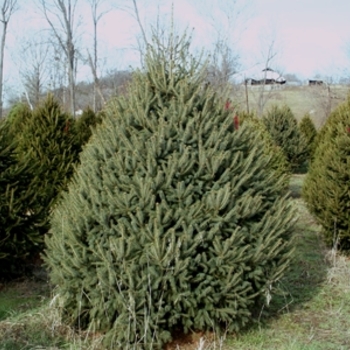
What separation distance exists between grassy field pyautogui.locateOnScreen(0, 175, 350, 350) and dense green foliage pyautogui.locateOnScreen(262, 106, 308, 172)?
880 cm

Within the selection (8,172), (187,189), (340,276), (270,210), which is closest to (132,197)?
(187,189)

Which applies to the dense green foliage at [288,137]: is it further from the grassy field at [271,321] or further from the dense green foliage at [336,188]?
the grassy field at [271,321]

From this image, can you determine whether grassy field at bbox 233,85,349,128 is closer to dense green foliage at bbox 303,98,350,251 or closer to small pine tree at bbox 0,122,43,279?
dense green foliage at bbox 303,98,350,251

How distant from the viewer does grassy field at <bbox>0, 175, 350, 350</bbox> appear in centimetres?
322

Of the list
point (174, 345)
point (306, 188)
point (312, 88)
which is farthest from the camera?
point (312, 88)

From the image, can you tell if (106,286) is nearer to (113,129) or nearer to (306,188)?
(113,129)

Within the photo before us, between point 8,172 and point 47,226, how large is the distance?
73 cm

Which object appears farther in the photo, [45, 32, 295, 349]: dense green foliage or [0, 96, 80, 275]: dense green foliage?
[0, 96, 80, 275]: dense green foliage

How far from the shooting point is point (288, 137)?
13.8 meters

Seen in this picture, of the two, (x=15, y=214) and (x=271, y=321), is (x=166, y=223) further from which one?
(x=15, y=214)

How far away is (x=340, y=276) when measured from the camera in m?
4.71

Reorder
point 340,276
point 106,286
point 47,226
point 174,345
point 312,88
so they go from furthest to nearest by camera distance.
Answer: point 312,88
point 47,226
point 340,276
point 174,345
point 106,286

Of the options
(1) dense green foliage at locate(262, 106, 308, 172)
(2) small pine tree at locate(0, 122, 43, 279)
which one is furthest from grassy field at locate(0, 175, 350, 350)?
(1) dense green foliage at locate(262, 106, 308, 172)

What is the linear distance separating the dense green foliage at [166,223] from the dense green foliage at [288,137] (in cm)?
1041
